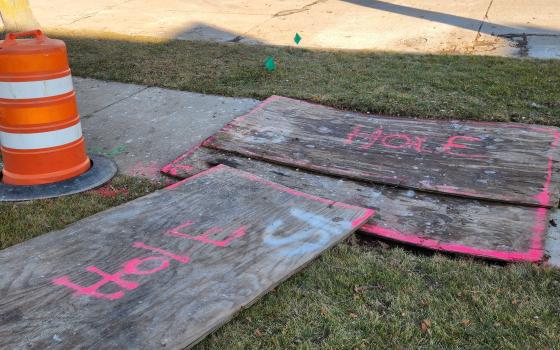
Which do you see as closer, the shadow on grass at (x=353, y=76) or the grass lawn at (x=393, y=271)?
the grass lawn at (x=393, y=271)

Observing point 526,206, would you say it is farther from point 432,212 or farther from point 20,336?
point 20,336

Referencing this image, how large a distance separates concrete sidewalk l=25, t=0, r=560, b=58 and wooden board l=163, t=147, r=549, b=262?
4210mm

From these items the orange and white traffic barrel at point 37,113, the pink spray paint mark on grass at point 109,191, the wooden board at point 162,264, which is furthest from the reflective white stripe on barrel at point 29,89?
the wooden board at point 162,264

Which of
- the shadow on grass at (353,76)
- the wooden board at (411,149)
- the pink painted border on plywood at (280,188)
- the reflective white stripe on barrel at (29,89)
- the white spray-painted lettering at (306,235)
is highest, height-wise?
the reflective white stripe on barrel at (29,89)

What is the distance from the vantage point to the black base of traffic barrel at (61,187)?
13.2 ft

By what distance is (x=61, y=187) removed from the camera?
163 inches

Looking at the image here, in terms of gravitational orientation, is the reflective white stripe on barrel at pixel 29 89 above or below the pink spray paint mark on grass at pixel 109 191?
above

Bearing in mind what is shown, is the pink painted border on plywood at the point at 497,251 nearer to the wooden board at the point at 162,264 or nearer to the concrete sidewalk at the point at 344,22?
the wooden board at the point at 162,264

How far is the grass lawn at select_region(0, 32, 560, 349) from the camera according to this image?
250 cm

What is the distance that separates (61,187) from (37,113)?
574 millimetres

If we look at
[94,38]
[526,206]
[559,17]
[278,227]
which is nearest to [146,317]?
[278,227]

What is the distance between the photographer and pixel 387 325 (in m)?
2.56

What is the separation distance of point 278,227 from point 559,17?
7779 millimetres

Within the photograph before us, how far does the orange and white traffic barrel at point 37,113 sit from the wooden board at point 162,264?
2.95 ft
